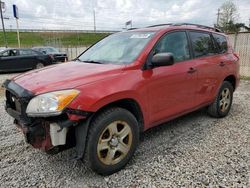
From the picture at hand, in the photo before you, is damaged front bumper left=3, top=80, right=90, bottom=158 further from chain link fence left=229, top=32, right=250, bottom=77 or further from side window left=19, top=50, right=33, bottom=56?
side window left=19, top=50, right=33, bottom=56

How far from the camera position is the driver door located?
11.1 ft

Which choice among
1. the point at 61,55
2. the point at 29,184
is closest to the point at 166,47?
the point at 29,184

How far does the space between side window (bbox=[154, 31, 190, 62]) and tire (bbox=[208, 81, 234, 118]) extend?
1.32 metres

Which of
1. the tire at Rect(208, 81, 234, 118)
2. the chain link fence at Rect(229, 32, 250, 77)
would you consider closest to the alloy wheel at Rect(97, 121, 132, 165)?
the tire at Rect(208, 81, 234, 118)

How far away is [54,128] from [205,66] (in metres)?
2.79

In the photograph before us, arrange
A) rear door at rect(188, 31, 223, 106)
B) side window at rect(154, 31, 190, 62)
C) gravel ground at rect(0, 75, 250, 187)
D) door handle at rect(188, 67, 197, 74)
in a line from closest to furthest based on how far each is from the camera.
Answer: gravel ground at rect(0, 75, 250, 187) < side window at rect(154, 31, 190, 62) < door handle at rect(188, 67, 197, 74) < rear door at rect(188, 31, 223, 106)

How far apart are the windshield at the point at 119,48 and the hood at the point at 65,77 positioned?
28 centimetres

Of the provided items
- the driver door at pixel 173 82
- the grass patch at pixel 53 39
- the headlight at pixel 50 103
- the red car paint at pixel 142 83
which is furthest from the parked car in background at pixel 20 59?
the grass patch at pixel 53 39

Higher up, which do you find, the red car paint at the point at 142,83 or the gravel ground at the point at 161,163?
the red car paint at the point at 142,83

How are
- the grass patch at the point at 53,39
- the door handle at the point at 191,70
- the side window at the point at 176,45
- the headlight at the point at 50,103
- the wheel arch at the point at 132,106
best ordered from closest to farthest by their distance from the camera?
the headlight at the point at 50,103 < the wheel arch at the point at 132,106 < the side window at the point at 176,45 < the door handle at the point at 191,70 < the grass patch at the point at 53,39

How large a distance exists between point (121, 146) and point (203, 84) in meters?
1.99

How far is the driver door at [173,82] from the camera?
3385 millimetres

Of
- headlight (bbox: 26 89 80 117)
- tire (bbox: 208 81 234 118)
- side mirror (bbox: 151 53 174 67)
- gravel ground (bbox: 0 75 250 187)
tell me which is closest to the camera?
headlight (bbox: 26 89 80 117)

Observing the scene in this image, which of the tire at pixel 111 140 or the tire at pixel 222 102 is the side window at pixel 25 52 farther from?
the tire at pixel 111 140
